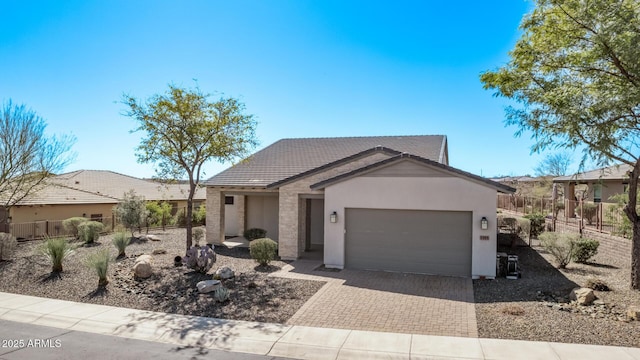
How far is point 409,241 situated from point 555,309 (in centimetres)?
517

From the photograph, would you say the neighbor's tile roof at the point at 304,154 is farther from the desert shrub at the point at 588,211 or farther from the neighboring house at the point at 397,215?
the desert shrub at the point at 588,211

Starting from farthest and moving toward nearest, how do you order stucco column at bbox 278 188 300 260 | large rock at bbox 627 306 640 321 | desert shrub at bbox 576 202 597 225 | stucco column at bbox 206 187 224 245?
stucco column at bbox 206 187 224 245
desert shrub at bbox 576 202 597 225
stucco column at bbox 278 188 300 260
large rock at bbox 627 306 640 321

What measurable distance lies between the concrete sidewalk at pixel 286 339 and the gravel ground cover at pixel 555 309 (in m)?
0.43

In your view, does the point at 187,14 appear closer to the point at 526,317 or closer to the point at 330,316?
the point at 330,316

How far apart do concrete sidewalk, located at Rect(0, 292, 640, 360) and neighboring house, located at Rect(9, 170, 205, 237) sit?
10.9 metres

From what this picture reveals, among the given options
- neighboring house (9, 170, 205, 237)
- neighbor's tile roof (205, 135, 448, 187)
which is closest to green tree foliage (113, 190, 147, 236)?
neighboring house (9, 170, 205, 237)

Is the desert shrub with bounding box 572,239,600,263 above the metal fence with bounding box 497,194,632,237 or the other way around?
the other way around

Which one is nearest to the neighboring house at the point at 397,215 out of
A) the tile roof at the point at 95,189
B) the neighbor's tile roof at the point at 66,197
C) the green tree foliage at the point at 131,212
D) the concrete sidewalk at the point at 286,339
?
the concrete sidewalk at the point at 286,339

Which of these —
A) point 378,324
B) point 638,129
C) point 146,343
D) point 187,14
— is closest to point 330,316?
point 378,324

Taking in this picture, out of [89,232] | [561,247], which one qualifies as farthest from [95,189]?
[561,247]

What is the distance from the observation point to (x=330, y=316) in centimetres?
881

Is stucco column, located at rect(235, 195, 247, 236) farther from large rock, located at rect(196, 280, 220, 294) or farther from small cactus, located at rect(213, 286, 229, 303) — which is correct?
small cactus, located at rect(213, 286, 229, 303)

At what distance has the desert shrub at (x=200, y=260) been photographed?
39.8 ft

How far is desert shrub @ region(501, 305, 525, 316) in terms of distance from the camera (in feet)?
28.4
